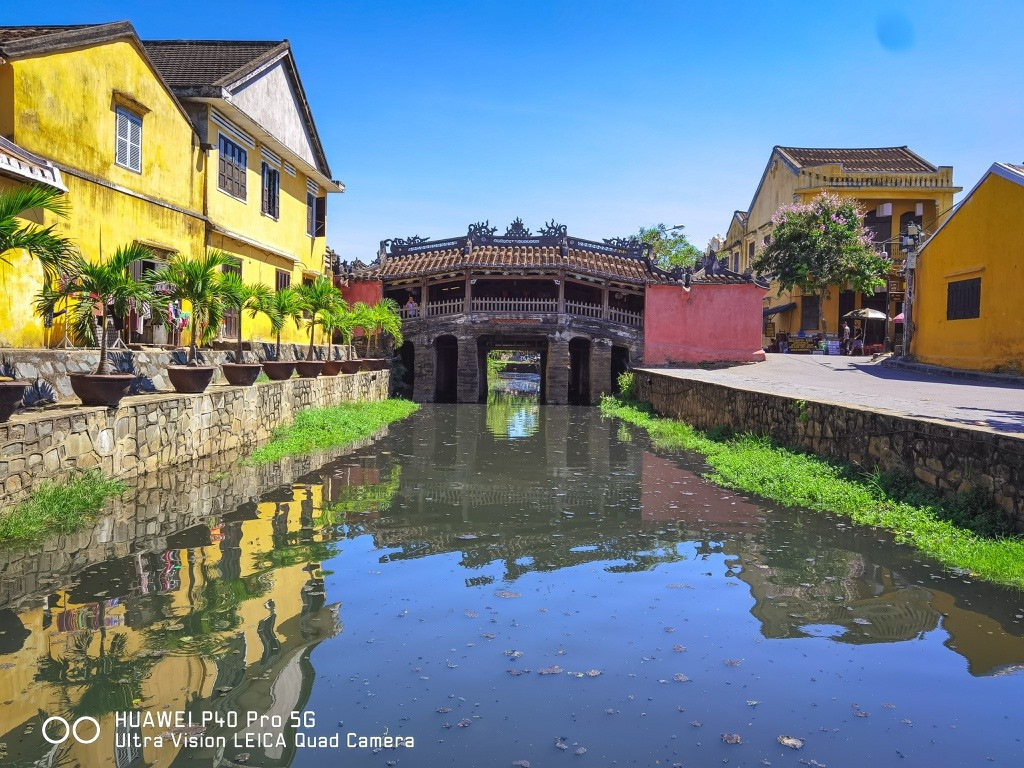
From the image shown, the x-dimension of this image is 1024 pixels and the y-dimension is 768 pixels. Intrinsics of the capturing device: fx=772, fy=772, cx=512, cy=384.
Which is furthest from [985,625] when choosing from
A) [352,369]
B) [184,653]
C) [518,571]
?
[352,369]

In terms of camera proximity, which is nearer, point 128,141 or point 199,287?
point 199,287

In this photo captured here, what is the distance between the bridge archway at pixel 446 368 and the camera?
A: 27.8m

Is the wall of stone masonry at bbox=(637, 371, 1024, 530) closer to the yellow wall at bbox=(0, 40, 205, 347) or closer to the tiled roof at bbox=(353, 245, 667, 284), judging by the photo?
the yellow wall at bbox=(0, 40, 205, 347)

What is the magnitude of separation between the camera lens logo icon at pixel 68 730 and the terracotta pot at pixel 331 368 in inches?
591

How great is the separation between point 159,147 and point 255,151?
161 inches

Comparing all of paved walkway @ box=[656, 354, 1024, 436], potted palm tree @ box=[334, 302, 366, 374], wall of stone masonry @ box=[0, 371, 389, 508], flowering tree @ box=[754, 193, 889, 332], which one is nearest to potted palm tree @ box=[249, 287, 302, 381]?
wall of stone masonry @ box=[0, 371, 389, 508]

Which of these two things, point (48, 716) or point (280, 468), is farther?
point (280, 468)

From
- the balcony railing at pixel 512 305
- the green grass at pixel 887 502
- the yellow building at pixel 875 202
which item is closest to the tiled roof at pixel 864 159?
the yellow building at pixel 875 202

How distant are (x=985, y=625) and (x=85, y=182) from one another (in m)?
12.8

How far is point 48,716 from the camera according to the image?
10.7 ft

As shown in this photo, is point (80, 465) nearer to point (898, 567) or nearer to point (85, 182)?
point (85, 182)

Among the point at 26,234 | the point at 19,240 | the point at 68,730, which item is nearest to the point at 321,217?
the point at 26,234

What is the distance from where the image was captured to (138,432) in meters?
8.54

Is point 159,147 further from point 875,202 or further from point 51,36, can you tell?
point 875,202
